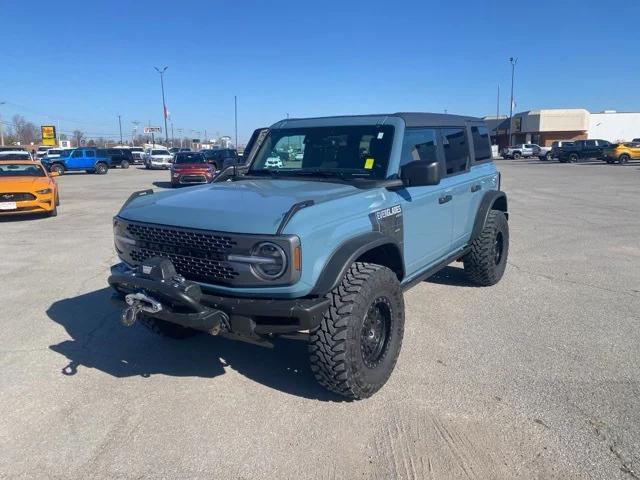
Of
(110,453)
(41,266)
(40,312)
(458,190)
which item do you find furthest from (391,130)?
(41,266)

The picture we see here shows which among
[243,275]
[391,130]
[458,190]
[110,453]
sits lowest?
[110,453]

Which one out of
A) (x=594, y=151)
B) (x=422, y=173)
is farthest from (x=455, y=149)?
(x=594, y=151)

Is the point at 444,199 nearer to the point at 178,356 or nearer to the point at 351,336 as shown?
the point at 351,336

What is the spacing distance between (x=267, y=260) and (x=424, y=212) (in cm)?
A: 186

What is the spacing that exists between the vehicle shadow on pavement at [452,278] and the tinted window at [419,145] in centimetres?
205

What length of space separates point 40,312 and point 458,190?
15.0 feet

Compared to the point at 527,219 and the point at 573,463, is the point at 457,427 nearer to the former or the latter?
the point at 573,463

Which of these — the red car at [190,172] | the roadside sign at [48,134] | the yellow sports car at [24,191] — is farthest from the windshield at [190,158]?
the roadside sign at [48,134]

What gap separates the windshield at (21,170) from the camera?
1261cm

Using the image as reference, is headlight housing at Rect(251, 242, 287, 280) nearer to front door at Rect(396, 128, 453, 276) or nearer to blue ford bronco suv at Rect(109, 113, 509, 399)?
blue ford bronco suv at Rect(109, 113, 509, 399)

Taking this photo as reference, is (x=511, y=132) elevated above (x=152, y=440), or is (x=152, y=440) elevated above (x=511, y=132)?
(x=511, y=132)

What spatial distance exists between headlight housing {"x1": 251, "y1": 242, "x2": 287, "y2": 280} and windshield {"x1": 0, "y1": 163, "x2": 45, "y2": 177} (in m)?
12.0

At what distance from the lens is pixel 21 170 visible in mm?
12883

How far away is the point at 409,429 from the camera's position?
3.14 meters
